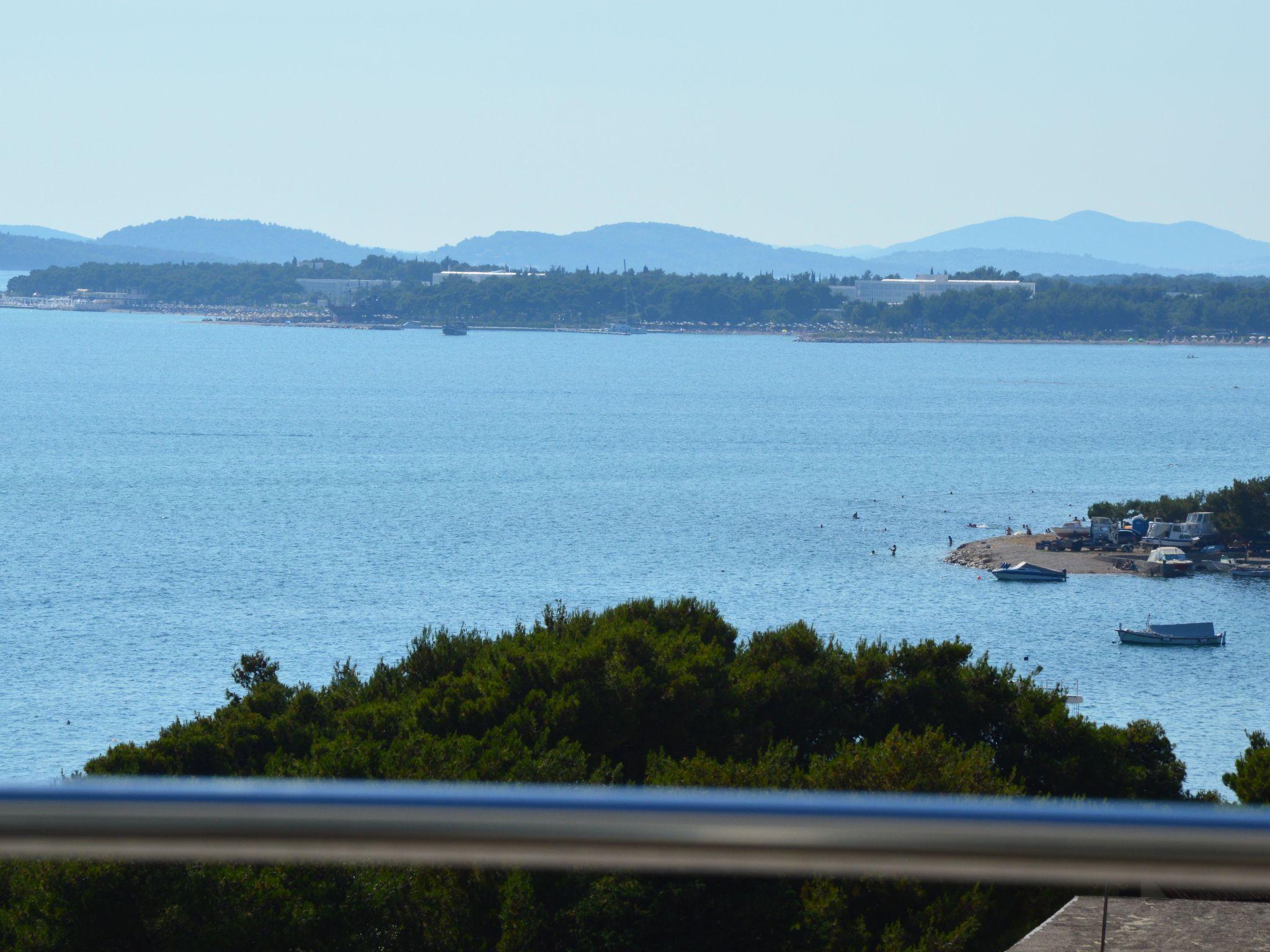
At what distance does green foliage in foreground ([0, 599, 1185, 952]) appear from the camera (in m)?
7.10

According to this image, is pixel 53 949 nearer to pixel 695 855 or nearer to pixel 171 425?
pixel 695 855

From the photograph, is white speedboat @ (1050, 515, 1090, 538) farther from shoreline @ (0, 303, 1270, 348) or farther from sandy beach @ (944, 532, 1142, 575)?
shoreline @ (0, 303, 1270, 348)

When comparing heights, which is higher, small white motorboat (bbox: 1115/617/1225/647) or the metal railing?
the metal railing

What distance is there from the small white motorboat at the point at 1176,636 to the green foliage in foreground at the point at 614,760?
16.0 m

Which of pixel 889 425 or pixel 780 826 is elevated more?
pixel 780 826

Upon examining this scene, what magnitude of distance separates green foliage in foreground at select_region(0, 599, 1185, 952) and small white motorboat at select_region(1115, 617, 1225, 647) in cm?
1605

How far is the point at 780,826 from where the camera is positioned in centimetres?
90

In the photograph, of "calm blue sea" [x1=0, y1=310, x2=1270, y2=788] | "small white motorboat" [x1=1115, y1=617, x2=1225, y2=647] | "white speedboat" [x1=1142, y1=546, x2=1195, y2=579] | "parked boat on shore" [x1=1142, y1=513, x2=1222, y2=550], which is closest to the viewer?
"calm blue sea" [x1=0, y1=310, x2=1270, y2=788]

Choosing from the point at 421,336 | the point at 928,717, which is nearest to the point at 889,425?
the point at 928,717

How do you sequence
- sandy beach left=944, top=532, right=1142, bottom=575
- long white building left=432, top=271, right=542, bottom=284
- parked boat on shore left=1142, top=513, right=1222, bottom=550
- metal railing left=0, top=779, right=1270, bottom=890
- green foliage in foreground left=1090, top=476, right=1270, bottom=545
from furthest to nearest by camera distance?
long white building left=432, top=271, right=542, bottom=284
green foliage in foreground left=1090, top=476, right=1270, bottom=545
parked boat on shore left=1142, top=513, right=1222, bottom=550
sandy beach left=944, top=532, right=1142, bottom=575
metal railing left=0, top=779, right=1270, bottom=890

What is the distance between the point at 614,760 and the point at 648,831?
10757mm

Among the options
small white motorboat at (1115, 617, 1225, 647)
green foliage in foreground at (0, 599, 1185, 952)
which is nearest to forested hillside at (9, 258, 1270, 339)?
small white motorboat at (1115, 617, 1225, 647)

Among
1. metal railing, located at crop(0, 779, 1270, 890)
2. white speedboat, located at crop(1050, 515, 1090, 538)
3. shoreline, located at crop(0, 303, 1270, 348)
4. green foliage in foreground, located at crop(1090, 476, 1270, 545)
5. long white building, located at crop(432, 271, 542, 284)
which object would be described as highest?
long white building, located at crop(432, 271, 542, 284)

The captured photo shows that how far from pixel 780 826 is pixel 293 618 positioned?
1138 inches
